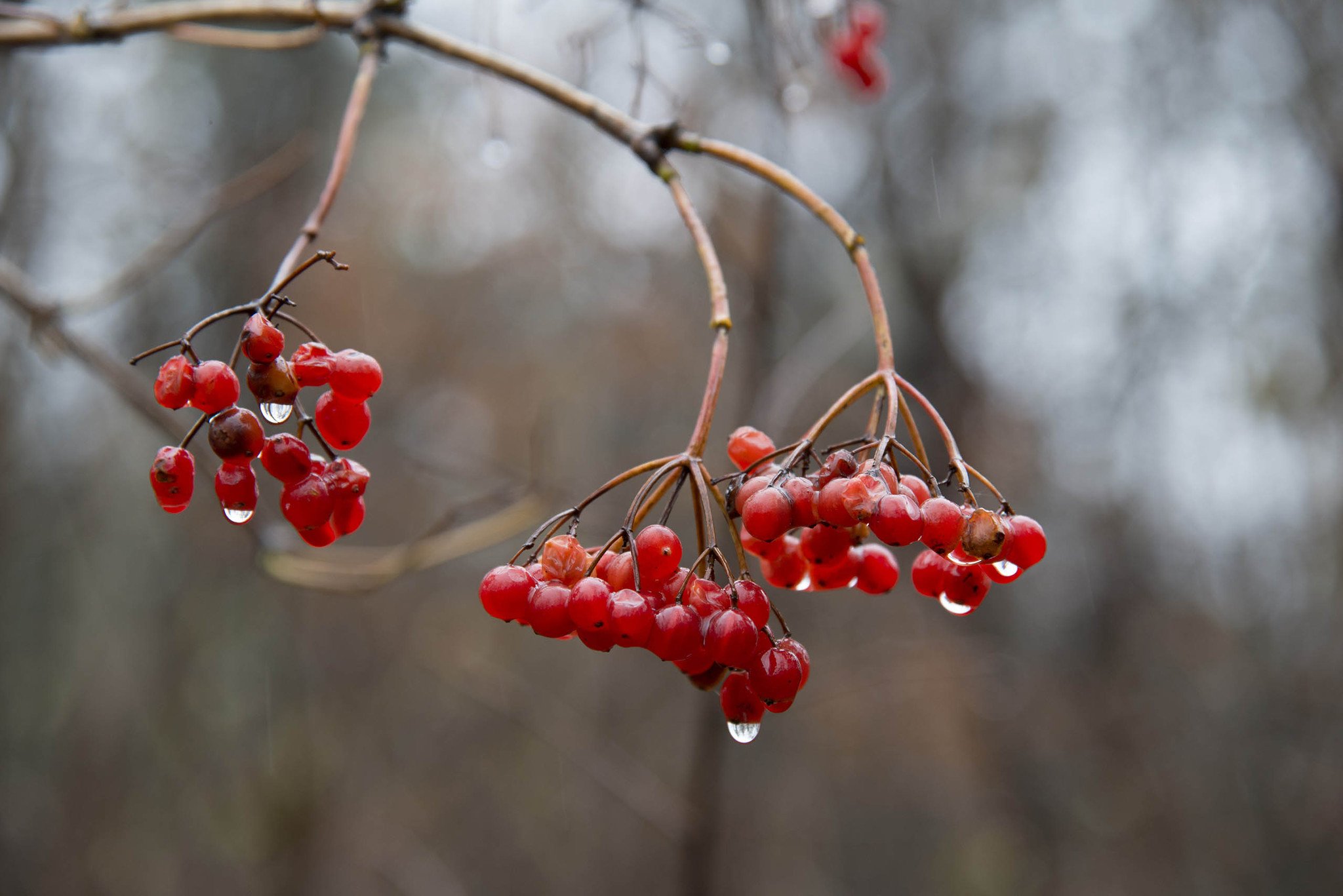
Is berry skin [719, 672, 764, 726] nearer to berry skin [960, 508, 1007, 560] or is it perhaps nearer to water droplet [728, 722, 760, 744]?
water droplet [728, 722, 760, 744]

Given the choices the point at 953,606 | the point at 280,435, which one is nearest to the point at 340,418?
the point at 280,435

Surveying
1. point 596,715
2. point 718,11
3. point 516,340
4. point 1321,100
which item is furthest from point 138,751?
point 1321,100

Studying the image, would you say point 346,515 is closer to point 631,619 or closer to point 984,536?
point 631,619

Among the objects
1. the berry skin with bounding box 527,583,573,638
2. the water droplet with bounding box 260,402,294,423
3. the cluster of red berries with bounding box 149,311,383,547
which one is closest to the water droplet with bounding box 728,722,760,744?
the berry skin with bounding box 527,583,573,638

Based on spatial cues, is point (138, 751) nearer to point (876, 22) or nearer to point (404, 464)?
point (404, 464)

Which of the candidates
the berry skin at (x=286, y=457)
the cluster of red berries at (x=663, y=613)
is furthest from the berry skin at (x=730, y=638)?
the berry skin at (x=286, y=457)

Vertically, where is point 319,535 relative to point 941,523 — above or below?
below
